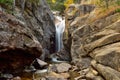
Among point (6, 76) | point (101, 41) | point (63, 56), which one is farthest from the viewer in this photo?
point (63, 56)

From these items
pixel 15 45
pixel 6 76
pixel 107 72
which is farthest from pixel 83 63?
pixel 107 72

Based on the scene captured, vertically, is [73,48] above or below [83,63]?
above

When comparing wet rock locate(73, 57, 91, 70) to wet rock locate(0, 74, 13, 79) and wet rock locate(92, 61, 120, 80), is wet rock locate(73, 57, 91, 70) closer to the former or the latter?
wet rock locate(92, 61, 120, 80)

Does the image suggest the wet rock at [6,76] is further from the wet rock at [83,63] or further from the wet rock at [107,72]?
the wet rock at [107,72]

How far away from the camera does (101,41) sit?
886 inches

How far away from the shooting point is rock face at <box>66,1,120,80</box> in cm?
1825

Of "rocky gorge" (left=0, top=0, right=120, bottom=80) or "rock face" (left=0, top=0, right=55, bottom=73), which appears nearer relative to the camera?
"rocky gorge" (left=0, top=0, right=120, bottom=80)

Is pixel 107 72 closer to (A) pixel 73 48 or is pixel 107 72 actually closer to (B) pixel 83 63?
(B) pixel 83 63

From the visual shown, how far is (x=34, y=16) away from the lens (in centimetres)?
3722

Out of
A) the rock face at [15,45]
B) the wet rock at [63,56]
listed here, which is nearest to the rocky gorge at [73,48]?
the rock face at [15,45]

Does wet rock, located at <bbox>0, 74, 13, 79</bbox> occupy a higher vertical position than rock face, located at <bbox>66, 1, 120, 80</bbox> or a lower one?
lower

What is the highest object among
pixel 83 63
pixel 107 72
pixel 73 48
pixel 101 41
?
pixel 101 41

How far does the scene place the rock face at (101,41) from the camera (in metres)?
18.2

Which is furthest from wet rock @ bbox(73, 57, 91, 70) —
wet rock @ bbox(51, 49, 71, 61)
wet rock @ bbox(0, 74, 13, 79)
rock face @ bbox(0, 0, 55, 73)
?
wet rock @ bbox(51, 49, 71, 61)
